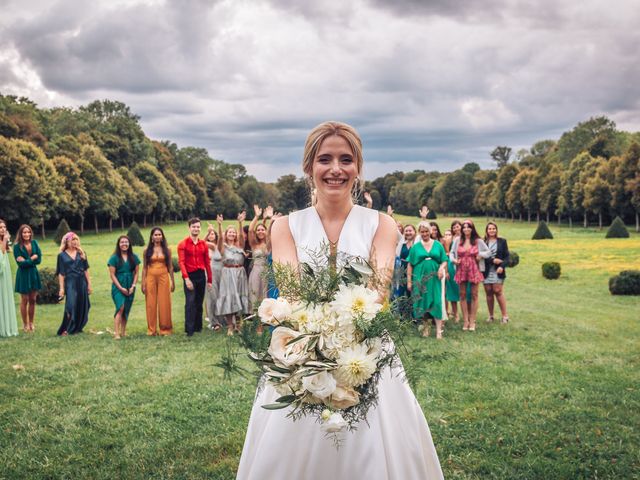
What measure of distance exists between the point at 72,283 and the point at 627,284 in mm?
18329

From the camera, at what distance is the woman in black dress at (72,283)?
13570 millimetres

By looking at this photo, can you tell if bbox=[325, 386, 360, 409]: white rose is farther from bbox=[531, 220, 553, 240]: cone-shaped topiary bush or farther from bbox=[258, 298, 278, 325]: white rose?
bbox=[531, 220, 553, 240]: cone-shaped topiary bush

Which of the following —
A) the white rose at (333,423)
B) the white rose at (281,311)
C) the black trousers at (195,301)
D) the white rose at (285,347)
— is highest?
the white rose at (281,311)

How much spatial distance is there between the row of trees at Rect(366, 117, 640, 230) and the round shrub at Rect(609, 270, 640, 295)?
31.8 metres

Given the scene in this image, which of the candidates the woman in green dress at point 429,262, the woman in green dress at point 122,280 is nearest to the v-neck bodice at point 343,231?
the woman in green dress at point 429,262

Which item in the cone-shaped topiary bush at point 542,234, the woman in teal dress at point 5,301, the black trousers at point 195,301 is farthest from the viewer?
the cone-shaped topiary bush at point 542,234

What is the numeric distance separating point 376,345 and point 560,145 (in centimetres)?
10034

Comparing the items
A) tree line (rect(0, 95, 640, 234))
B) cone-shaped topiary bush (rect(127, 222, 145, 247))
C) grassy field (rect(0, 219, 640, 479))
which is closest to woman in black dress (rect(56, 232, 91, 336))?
grassy field (rect(0, 219, 640, 479))

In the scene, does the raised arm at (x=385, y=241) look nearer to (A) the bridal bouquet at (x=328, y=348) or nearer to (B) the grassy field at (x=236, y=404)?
(A) the bridal bouquet at (x=328, y=348)

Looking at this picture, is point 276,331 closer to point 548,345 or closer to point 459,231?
point 548,345

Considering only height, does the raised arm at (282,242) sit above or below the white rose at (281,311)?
above

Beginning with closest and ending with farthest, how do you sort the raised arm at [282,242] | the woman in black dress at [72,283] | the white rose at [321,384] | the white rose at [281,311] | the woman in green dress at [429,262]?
the white rose at [321,384] → the white rose at [281,311] → the raised arm at [282,242] → the woman in green dress at [429,262] → the woman in black dress at [72,283]

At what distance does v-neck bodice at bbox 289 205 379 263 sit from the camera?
348cm

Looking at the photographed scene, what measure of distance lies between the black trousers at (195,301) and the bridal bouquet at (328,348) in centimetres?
1069
